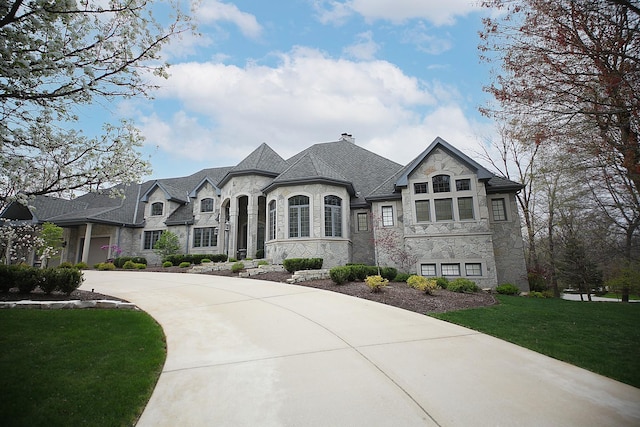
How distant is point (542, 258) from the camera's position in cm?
2197

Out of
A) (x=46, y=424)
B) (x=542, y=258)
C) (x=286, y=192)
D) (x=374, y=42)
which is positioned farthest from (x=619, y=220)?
(x=46, y=424)

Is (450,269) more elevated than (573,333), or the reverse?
(450,269)

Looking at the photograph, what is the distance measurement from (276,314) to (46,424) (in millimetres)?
4239

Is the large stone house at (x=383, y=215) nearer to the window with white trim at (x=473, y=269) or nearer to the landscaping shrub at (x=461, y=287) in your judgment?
the window with white trim at (x=473, y=269)

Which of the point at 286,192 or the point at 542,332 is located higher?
the point at 286,192

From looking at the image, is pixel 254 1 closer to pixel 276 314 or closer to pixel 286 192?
pixel 276 314

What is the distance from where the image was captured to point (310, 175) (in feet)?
54.1

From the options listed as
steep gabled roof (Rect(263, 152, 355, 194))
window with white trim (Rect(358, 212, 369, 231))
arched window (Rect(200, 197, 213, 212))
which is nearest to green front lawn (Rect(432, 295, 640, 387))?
window with white trim (Rect(358, 212, 369, 231))

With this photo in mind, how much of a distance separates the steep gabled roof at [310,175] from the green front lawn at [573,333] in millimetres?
10012

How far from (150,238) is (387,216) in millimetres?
19079

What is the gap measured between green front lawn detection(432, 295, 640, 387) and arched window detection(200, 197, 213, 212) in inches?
761

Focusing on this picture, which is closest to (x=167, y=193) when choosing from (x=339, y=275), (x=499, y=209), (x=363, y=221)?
(x=363, y=221)

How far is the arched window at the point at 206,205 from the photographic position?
22641 millimetres

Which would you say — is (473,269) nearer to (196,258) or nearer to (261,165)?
(261,165)
